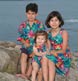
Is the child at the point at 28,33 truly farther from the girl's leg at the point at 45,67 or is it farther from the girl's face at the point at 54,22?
the girl's leg at the point at 45,67

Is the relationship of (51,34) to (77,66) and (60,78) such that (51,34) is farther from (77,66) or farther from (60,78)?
(77,66)

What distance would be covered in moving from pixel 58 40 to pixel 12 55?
1011 millimetres

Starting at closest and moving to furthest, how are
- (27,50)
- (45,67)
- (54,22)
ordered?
(45,67) → (54,22) → (27,50)

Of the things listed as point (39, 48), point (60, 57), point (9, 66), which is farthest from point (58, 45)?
point (9, 66)

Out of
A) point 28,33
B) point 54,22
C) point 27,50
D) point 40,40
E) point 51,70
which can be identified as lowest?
point 51,70

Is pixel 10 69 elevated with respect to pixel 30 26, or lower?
Answer: lower

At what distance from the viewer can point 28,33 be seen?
740 cm

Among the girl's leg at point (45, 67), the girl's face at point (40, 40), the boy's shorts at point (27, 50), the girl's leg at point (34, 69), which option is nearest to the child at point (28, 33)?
the boy's shorts at point (27, 50)

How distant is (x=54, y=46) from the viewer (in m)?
7.08

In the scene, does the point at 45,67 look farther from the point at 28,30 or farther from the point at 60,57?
the point at 28,30

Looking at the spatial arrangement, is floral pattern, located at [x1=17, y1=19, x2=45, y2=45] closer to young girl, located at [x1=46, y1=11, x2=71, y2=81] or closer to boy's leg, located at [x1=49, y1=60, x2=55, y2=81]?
young girl, located at [x1=46, y1=11, x2=71, y2=81]

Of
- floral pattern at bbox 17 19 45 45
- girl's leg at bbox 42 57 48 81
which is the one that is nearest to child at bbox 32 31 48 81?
girl's leg at bbox 42 57 48 81

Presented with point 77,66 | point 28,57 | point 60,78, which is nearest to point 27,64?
point 28,57

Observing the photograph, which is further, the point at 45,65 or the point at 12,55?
the point at 12,55
